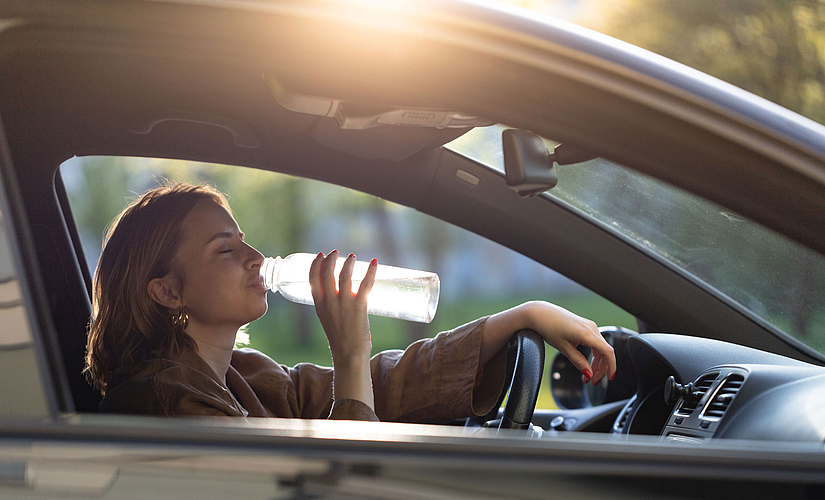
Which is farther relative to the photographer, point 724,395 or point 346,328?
point 346,328

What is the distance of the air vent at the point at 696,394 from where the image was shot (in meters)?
1.48

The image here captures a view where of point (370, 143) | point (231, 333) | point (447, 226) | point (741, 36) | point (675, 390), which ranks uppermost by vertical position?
point (370, 143)

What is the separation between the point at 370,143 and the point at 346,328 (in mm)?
646

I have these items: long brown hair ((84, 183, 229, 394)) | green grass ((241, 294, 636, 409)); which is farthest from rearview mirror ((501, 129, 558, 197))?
green grass ((241, 294, 636, 409))

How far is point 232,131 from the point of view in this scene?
1957 mm

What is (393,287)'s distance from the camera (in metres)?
1.95

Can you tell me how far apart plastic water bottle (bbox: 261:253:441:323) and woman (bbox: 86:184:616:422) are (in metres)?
0.11

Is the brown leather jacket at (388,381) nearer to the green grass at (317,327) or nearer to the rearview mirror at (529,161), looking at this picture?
the rearview mirror at (529,161)

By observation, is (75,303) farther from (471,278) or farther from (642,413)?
(471,278)

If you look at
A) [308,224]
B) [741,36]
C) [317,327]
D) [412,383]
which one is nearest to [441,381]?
[412,383]

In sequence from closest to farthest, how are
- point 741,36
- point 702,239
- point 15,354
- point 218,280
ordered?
point 15,354, point 702,239, point 218,280, point 741,36

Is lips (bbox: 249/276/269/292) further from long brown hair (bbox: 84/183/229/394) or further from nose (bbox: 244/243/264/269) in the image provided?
long brown hair (bbox: 84/183/229/394)

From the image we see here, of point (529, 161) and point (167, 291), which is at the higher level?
point (529, 161)

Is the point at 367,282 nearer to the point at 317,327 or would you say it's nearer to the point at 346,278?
the point at 346,278
